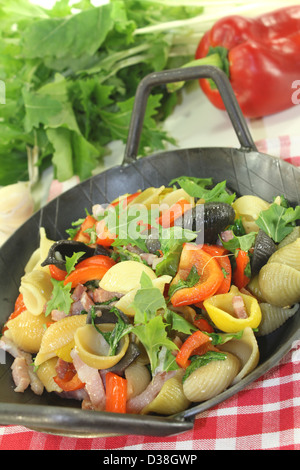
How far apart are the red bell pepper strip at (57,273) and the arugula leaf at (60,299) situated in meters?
0.09

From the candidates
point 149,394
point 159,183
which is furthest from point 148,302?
point 159,183

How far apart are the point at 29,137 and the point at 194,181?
1.20 m

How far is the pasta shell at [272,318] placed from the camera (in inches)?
56.3

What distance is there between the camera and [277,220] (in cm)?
161

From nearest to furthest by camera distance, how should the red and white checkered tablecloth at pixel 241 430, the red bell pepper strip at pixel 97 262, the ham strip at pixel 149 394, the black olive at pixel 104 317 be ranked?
the red and white checkered tablecloth at pixel 241 430
the ham strip at pixel 149 394
the black olive at pixel 104 317
the red bell pepper strip at pixel 97 262

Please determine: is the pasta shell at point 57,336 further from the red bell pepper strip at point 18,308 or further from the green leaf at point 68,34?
the green leaf at point 68,34

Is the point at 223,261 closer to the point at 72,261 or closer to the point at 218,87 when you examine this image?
the point at 72,261

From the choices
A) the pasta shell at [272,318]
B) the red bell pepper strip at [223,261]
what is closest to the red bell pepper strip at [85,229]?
the red bell pepper strip at [223,261]

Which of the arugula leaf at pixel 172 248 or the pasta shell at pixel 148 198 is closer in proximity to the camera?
the arugula leaf at pixel 172 248

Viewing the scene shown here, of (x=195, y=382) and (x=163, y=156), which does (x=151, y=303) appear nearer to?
(x=195, y=382)

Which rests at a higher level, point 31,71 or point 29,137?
point 31,71

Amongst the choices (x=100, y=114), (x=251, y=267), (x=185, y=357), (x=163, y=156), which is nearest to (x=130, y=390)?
(x=185, y=357)

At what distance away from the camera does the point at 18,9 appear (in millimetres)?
2910

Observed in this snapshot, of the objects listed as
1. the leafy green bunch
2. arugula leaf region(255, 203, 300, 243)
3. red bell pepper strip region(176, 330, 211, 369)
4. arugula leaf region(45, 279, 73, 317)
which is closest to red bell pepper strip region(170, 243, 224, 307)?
red bell pepper strip region(176, 330, 211, 369)
